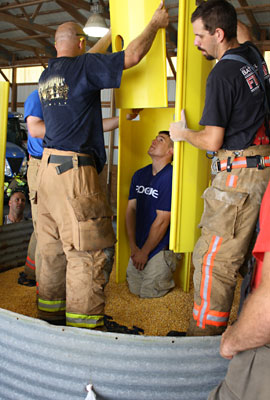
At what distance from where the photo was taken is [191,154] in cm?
251

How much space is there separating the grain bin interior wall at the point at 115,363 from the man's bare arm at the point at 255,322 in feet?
1.18

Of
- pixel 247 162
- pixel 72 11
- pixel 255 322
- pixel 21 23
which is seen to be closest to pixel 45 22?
pixel 21 23

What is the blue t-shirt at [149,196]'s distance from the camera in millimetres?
3346

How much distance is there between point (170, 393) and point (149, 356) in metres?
0.20

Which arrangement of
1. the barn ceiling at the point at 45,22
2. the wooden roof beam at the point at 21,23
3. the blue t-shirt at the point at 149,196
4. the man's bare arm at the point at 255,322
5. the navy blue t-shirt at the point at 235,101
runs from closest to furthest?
the man's bare arm at the point at 255,322 → the navy blue t-shirt at the point at 235,101 → the blue t-shirt at the point at 149,196 → the barn ceiling at the point at 45,22 → the wooden roof beam at the point at 21,23

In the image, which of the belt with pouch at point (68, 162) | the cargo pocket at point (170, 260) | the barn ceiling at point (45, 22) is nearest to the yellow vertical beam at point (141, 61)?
the belt with pouch at point (68, 162)

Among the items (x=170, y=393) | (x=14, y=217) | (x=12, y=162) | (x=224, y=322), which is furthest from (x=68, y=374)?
(x=12, y=162)

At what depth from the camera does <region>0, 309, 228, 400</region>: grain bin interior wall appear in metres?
1.57

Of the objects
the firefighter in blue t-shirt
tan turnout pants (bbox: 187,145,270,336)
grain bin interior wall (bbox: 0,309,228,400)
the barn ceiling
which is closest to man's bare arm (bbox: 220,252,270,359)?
grain bin interior wall (bbox: 0,309,228,400)

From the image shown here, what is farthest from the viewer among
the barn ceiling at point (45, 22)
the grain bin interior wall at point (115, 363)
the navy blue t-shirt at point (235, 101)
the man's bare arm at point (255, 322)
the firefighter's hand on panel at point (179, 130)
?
the barn ceiling at point (45, 22)

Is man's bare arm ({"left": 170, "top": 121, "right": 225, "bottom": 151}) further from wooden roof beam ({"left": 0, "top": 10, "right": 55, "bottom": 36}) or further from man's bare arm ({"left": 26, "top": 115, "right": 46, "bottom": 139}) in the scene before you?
wooden roof beam ({"left": 0, "top": 10, "right": 55, "bottom": 36})

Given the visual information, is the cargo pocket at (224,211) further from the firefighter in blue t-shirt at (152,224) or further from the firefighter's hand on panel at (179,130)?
the firefighter in blue t-shirt at (152,224)

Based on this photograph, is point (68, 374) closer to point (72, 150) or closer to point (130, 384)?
point (130, 384)

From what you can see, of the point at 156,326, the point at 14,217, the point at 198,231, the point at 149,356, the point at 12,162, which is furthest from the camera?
the point at 12,162
